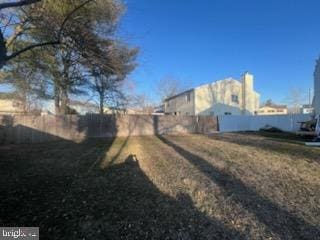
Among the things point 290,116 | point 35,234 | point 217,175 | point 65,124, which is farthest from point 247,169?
point 290,116

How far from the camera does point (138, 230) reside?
322 centimetres

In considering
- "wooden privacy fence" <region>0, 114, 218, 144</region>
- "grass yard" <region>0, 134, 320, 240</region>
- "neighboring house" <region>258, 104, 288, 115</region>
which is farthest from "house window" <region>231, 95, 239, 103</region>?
"grass yard" <region>0, 134, 320, 240</region>

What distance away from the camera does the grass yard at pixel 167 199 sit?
10.6 feet

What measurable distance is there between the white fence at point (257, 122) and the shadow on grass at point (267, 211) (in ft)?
55.6

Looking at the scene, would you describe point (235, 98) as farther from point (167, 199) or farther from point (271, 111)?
point (167, 199)

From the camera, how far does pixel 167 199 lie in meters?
4.27

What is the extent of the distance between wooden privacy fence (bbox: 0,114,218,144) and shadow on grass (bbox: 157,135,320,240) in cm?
1155

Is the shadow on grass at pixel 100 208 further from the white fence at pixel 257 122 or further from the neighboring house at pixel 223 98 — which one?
the neighboring house at pixel 223 98

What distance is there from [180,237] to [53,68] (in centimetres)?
1376

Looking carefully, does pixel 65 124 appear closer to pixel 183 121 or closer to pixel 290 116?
pixel 183 121

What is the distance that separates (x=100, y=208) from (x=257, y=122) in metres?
21.4

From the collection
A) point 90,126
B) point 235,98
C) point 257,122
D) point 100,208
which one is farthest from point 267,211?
point 235,98

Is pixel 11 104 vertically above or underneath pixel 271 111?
underneath

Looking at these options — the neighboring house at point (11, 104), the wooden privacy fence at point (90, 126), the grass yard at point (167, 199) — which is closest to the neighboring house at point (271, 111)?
the wooden privacy fence at point (90, 126)
